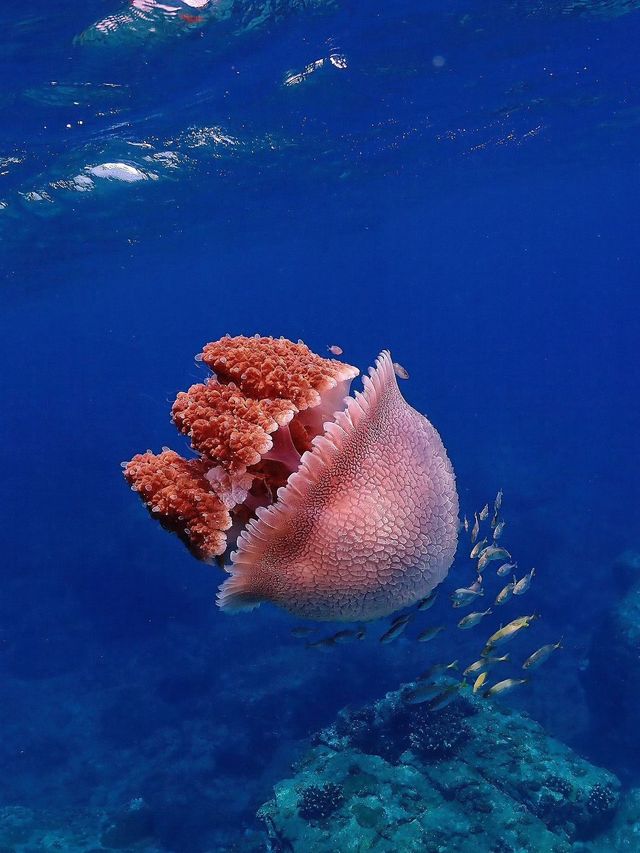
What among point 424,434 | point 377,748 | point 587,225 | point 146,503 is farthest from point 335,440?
point 587,225

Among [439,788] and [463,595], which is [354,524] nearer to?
[463,595]

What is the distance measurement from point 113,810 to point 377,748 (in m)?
6.09

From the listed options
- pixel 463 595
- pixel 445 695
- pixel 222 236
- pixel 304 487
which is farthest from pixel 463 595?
pixel 222 236

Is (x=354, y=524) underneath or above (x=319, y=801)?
above

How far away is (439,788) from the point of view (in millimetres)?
9211

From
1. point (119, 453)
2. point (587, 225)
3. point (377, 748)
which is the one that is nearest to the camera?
point (377, 748)

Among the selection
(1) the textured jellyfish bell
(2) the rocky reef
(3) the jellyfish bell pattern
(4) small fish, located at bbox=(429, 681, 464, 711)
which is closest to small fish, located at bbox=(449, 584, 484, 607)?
(4) small fish, located at bbox=(429, 681, 464, 711)

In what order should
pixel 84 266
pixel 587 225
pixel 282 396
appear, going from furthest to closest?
pixel 587 225 → pixel 84 266 → pixel 282 396

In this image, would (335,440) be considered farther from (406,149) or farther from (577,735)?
(406,149)

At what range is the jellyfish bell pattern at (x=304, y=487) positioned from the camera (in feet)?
7.64

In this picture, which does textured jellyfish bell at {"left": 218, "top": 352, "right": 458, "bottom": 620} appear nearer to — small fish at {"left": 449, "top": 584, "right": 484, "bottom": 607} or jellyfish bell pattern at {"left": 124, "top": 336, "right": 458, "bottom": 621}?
jellyfish bell pattern at {"left": 124, "top": 336, "right": 458, "bottom": 621}

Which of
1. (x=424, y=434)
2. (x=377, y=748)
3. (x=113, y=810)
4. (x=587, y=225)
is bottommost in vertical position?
(x=587, y=225)

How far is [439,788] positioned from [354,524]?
8.65m

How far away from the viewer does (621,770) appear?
39.9 ft
